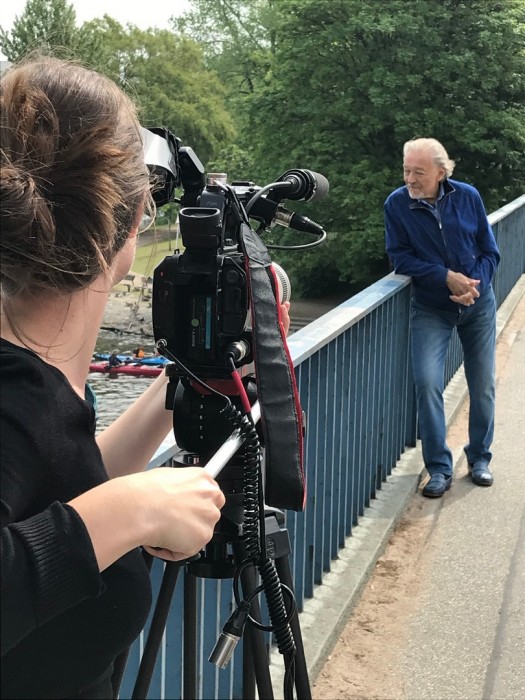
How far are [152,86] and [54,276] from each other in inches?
2314

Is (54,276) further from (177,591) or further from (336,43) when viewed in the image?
(336,43)

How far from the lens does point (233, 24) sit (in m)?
54.4

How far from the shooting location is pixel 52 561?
3.65 feet

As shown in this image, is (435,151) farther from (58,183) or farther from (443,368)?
(58,183)

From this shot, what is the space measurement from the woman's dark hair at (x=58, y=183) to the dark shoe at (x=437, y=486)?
12.3ft

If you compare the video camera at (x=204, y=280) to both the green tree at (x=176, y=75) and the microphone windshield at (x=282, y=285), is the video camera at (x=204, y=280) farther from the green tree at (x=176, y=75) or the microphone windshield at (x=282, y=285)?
the green tree at (x=176, y=75)

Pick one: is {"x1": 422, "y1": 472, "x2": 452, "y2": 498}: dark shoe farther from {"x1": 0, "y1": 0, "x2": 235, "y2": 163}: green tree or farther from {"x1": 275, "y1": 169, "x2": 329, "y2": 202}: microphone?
{"x1": 0, "y1": 0, "x2": 235, "y2": 163}: green tree

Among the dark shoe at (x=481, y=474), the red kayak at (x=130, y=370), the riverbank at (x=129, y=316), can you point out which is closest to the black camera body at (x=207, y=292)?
the dark shoe at (x=481, y=474)

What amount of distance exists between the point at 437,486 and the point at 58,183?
154 inches

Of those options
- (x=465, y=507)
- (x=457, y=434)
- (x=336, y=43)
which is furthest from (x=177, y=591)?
(x=336, y=43)

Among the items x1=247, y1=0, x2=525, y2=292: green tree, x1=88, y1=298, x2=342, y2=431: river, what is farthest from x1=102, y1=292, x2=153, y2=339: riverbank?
x1=247, y1=0, x2=525, y2=292: green tree

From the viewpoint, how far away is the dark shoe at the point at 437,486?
4.82 m

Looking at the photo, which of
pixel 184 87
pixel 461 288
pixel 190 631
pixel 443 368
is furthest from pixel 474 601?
pixel 184 87

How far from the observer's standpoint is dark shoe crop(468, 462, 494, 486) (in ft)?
16.4
